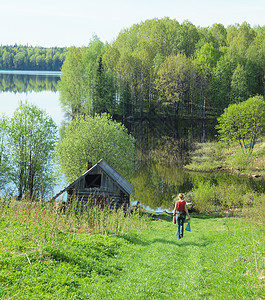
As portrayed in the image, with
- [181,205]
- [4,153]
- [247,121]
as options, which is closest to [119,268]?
[181,205]

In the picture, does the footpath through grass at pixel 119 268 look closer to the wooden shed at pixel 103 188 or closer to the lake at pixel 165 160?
the wooden shed at pixel 103 188

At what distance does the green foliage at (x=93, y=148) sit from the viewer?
31.9 meters

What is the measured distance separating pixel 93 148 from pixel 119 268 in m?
23.0

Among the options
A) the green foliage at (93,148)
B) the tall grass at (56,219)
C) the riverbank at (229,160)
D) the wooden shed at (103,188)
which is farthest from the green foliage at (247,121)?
the tall grass at (56,219)

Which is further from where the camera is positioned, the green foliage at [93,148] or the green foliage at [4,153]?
the green foliage at [4,153]

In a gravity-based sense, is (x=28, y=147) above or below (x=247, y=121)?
below

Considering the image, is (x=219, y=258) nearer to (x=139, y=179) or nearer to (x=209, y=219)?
(x=209, y=219)

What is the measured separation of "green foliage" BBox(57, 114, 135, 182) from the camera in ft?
105

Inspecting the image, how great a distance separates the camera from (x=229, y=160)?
166ft

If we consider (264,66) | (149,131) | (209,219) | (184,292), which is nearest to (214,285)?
(184,292)

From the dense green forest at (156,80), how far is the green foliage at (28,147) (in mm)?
38781

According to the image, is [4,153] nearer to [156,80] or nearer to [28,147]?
[28,147]

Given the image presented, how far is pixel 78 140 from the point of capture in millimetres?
32125

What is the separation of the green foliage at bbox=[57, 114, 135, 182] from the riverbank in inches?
685
